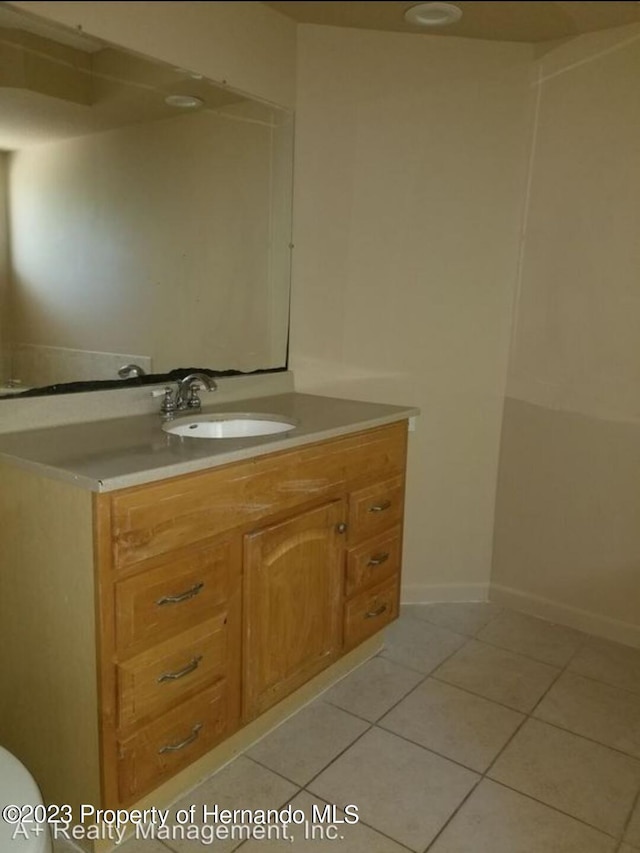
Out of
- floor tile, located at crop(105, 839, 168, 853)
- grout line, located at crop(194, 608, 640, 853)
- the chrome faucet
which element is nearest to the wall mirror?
the chrome faucet

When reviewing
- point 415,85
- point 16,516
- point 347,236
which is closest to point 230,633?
point 16,516

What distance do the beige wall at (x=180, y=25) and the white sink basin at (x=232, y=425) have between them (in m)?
1.11

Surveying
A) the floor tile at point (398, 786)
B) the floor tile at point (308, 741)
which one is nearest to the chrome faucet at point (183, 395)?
the floor tile at point (308, 741)

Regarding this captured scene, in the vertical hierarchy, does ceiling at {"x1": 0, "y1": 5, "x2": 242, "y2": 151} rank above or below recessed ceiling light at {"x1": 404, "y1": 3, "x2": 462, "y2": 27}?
above

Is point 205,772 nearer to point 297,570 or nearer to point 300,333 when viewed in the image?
point 297,570

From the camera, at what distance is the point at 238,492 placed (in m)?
1.52

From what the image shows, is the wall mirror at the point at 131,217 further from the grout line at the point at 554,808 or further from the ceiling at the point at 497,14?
the grout line at the point at 554,808

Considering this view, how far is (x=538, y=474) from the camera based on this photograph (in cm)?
254

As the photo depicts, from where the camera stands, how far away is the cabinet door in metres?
1.62

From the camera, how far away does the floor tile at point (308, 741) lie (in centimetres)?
169

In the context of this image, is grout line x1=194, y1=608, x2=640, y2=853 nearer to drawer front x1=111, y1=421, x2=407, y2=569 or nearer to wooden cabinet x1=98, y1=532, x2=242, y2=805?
wooden cabinet x1=98, y1=532, x2=242, y2=805

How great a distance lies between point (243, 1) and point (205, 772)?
64.8 inches

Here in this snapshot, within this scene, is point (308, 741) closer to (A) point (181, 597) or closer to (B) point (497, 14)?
(A) point (181, 597)

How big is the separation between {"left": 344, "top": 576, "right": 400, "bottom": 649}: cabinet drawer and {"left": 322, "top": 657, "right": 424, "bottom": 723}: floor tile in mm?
149
